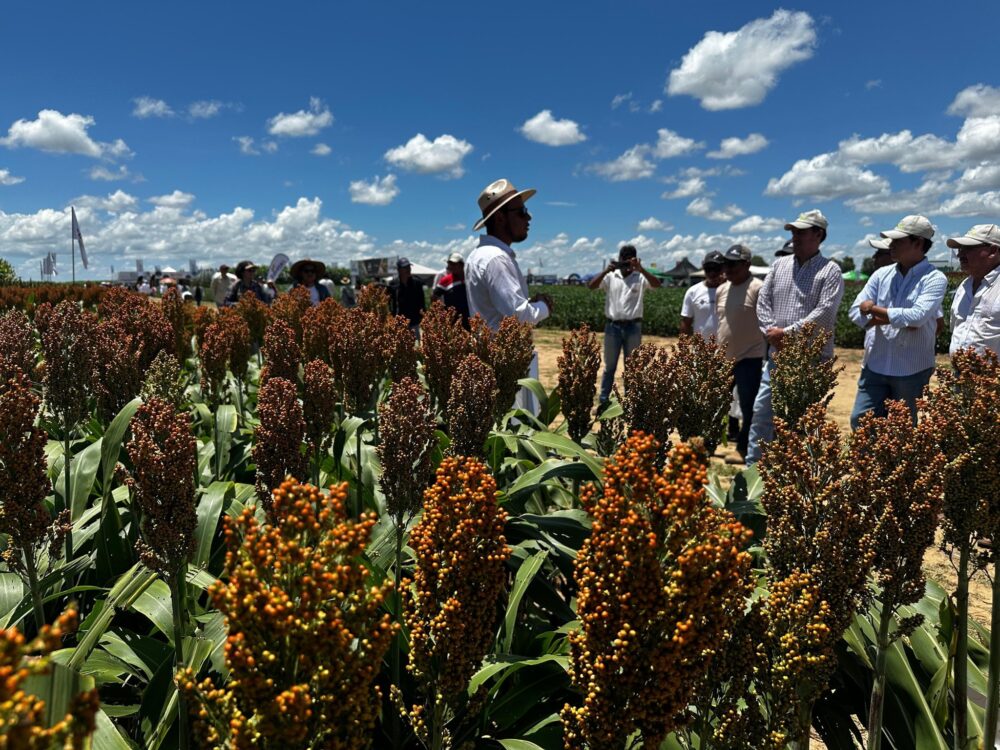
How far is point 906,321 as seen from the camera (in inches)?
189

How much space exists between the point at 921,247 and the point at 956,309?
1.94 feet

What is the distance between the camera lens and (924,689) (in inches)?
89.2

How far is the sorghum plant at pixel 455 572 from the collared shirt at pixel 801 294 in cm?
453

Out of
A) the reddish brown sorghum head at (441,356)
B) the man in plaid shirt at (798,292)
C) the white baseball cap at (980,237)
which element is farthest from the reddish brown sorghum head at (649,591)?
the white baseball cap at (980,237)

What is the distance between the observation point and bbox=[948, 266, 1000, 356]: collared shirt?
14.9ft

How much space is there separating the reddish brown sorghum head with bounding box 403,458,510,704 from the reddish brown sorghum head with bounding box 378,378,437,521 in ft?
1.81

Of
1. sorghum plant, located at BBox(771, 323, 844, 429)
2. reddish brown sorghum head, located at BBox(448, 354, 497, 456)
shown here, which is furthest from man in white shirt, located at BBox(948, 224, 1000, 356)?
reddish brown sorghum head, located at BBox(448, 354, 497, 456)

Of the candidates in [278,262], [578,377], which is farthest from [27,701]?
[278,262]

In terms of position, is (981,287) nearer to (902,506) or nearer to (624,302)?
(902,506)

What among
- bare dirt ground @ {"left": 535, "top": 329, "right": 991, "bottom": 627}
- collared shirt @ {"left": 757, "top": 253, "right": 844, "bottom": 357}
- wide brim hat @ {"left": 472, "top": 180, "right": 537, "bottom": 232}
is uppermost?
wide brim hat @ {"left": 472, "top": 180, "right": 537, "bottom": 232}

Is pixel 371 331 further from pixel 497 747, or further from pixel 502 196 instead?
pixel 497 747

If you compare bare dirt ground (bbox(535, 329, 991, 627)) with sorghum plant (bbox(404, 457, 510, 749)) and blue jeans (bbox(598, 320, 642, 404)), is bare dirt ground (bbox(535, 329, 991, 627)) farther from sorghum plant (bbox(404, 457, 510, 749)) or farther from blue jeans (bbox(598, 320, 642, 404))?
sorghum plant (bbox(404, 457, 510, 749))

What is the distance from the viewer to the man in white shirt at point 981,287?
15.0 ft

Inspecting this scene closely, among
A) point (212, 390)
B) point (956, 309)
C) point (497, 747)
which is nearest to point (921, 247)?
point (956, 309)
